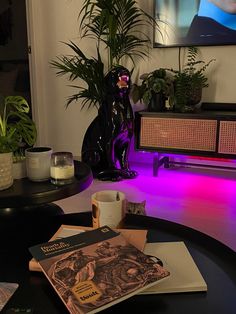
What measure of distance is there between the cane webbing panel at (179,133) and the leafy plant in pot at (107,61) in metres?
0.17

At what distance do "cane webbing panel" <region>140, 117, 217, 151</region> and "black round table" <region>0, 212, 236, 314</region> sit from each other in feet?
5.98

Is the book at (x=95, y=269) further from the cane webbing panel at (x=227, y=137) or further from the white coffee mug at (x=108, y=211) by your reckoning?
the cane webbing panel at (x=227, y=137)

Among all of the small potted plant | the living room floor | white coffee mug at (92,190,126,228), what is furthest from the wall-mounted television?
white coffee mug at (92,190,126,228)

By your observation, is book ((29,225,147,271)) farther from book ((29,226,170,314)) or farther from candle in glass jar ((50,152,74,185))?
candle in glass jar ((50,152,74,185))

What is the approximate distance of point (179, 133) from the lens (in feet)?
9.35

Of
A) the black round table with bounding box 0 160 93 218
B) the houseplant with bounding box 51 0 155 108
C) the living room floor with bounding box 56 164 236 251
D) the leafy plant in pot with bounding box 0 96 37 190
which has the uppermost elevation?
the houseplant with bounding box 51 0 155 108

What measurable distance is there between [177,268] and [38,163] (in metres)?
0.66

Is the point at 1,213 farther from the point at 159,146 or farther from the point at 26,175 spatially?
the point at 159,146

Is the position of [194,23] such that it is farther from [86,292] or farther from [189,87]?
[86,292]

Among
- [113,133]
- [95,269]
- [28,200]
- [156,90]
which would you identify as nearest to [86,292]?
[95,269]

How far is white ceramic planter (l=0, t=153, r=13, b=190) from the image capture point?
117 centimetres

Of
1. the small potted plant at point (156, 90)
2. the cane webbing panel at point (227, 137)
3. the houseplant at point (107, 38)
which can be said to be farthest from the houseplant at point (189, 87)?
the houseplant at point (107, 38)

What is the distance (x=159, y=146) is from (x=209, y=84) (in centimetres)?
72

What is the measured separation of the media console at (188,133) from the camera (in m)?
2.71
